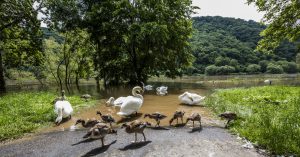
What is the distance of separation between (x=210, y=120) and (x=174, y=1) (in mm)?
21590

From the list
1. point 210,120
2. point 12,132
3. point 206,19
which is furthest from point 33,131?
point 206,19

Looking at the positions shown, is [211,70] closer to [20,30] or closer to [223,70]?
[223,70]

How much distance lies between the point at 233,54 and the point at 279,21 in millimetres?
85522

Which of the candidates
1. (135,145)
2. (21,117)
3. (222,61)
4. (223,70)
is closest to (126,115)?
(135,145)

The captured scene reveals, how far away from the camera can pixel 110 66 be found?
1255 inches

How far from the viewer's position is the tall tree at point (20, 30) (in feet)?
80.1

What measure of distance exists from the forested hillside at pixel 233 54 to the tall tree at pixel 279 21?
63229 mm

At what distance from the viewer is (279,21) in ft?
68.2

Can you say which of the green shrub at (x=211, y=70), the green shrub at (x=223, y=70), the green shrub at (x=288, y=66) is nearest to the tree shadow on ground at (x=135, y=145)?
the green shrub at (x=211, y=70)

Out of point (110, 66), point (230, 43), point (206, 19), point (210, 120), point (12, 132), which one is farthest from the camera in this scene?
point (206, 19)

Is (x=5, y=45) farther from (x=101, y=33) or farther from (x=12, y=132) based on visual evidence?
(x=12, y=132)

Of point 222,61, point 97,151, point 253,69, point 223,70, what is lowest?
point 97,151

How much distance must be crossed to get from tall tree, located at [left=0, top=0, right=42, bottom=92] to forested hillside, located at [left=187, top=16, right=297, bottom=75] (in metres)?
64.7

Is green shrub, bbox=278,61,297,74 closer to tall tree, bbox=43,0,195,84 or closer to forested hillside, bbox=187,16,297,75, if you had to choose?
forested hillside, bbox=187,16,297,75
